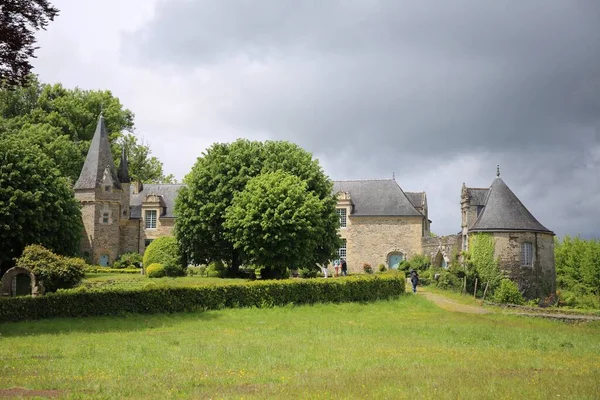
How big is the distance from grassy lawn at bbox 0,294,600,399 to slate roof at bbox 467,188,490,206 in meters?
19.0

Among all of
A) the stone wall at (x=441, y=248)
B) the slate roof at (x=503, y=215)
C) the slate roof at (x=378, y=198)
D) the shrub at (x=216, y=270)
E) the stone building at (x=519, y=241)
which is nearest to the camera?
the stone building at (x=519, y=241)

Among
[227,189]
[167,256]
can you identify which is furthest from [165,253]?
[227,189]

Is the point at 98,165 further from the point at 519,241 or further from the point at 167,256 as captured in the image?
the point at 519,241

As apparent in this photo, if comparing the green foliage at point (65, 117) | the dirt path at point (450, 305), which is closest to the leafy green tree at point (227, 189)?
the dirt path at point (450, 305)

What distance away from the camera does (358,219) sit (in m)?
50.1

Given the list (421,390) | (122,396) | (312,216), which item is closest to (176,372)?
(122,396)

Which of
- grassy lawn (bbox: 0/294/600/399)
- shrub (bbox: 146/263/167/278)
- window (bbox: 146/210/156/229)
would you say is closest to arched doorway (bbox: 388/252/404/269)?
Answer: shrub (bbox: 146/263/167/278)

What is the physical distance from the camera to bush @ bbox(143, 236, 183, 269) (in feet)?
138

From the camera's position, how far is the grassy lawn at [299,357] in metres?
11.2

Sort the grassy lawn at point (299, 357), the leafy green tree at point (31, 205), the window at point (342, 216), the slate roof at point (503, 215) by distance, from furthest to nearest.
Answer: the window at point (342, 216)
the slate roof at point (503, 215)
the leafy green tree at point (31, 205)
the grassy lawn at point (299, 357)

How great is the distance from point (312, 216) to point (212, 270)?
10585mm

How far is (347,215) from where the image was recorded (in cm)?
5034

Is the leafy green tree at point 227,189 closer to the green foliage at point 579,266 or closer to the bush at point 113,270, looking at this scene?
the bush at point 113,270

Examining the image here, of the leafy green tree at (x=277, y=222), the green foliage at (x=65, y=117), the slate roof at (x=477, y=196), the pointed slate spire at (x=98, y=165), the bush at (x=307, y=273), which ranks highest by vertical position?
the green foliage at (x=65, y=117)
